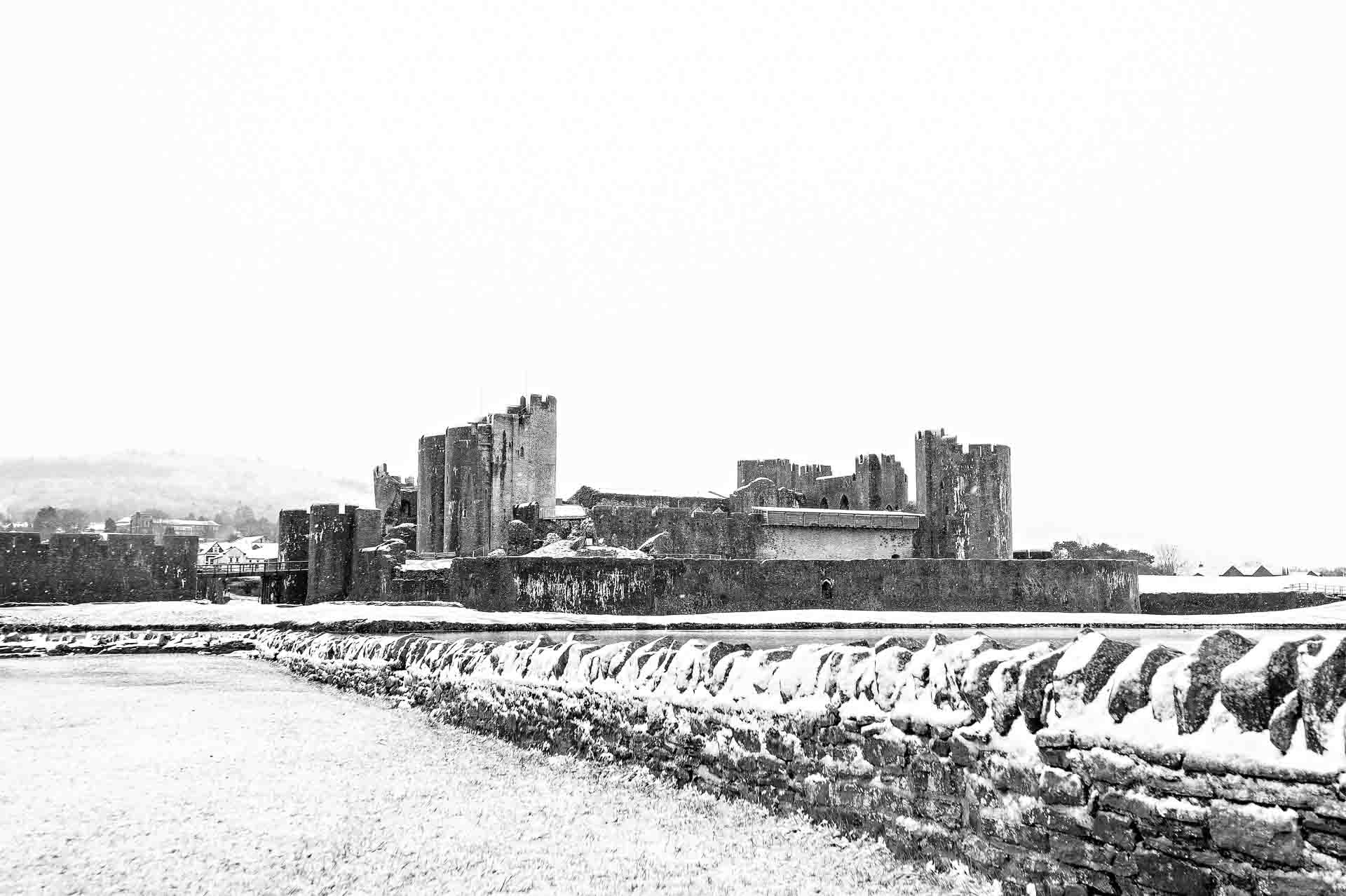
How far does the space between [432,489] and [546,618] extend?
2051cm

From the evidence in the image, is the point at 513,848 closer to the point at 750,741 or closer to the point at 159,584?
the point at 750,741

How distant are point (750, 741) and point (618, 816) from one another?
875mm

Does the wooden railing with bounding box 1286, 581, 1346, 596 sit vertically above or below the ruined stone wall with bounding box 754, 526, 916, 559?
below

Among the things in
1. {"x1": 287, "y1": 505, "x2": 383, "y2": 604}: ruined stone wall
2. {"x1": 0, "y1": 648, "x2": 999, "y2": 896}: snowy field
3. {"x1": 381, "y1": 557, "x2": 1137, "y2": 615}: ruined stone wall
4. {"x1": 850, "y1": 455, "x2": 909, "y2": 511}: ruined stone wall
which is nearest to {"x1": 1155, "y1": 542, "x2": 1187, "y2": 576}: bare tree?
{"x1": 850, "y1": 455, "x2": 909, "y2": 511}: ruined stone wall

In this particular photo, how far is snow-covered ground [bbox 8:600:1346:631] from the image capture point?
26.2 meters

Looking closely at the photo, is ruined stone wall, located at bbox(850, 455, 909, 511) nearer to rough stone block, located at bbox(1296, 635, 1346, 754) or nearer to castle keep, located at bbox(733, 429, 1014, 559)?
castle keep, located at bbox(733, 429, 1014, 559)

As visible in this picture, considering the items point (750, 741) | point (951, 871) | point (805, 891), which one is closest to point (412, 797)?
point (750, 741)

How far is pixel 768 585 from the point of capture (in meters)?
36.7

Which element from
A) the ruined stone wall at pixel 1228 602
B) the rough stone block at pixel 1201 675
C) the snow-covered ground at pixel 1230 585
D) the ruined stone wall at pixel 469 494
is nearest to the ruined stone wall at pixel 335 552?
the ruined stone wall at pixel 469 494

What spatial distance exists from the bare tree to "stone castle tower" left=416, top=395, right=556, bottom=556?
5110 centimetres

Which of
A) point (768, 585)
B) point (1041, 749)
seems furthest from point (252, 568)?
point (1041, 749)

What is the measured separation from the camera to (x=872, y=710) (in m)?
5.49

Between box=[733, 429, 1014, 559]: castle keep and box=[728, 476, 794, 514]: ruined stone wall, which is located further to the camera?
box=[728, 476, 794, 514]: ruined stone wall

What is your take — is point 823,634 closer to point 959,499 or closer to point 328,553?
point 328,553
